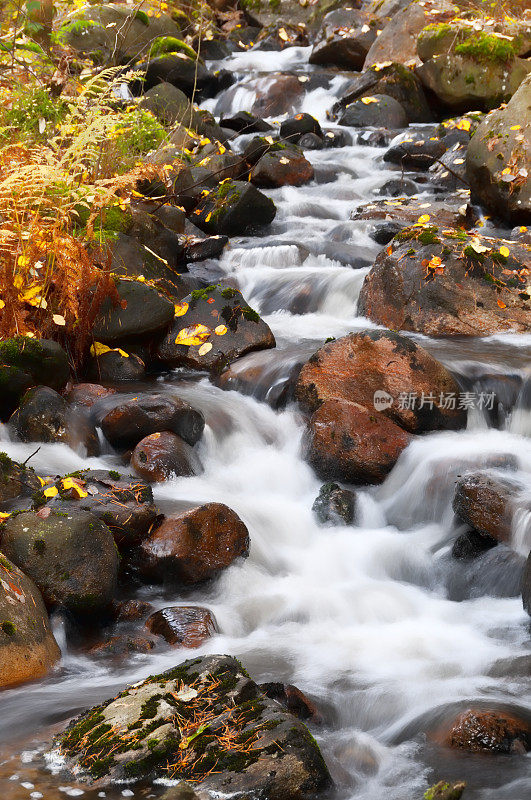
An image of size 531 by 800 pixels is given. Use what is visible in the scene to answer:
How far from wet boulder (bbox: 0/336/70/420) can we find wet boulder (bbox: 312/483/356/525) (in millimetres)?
2282

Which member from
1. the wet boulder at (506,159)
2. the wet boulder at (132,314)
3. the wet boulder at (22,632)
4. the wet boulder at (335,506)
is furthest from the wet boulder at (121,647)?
the wet boulder at (506,159)

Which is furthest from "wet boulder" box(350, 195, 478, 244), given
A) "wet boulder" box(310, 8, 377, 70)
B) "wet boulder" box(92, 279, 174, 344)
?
"wet boulder" box(310, 8, 377, 70)

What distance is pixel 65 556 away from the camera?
4129mm

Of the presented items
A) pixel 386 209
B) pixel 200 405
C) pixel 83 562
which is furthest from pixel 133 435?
pixel 386 209

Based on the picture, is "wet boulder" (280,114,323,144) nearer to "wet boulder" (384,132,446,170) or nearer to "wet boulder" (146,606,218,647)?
"wet boulder" (384,132,446,170)

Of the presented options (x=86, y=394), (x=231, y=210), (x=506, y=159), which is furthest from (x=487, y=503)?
(x=231, y=210)

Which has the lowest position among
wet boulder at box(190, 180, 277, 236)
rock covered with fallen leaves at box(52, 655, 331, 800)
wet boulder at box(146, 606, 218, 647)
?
wet boulder at box(146, 606, 218, 647)

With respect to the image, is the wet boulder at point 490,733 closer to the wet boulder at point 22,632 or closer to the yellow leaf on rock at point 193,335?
the wet boulder at point 22,632

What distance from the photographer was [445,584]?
500cm

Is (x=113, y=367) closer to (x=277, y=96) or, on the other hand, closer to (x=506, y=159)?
(x=506, y=159)

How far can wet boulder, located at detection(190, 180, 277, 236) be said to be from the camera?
33.9 feet

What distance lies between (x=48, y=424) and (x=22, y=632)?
2.42 meters

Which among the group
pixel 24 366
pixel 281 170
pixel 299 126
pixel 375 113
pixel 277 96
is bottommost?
pixel 24 366

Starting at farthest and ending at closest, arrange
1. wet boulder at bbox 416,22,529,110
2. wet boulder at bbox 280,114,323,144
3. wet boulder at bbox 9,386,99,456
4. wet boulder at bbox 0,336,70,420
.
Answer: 1. wet boulder at bbox 280,114,323,144
2. wet boulder at bbox 416,22,529,110
3. wet boulder at bbox 0,336,70,420
4. wet boulder at bbox 9,386,99,456
